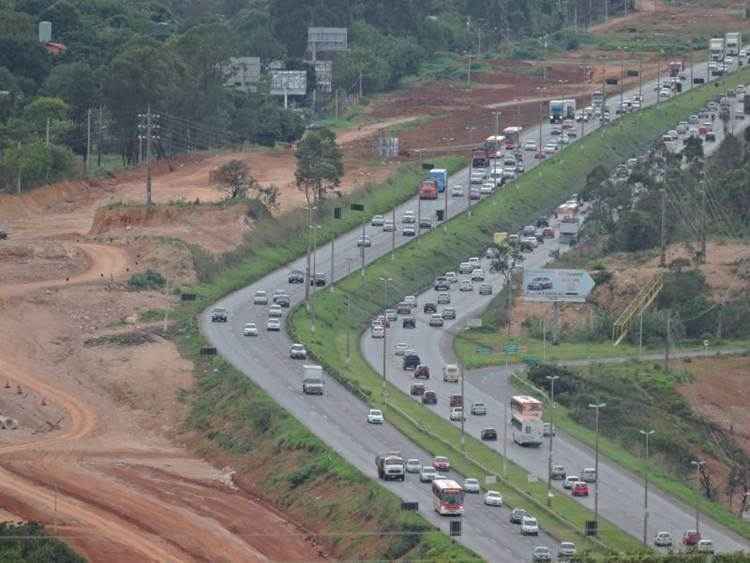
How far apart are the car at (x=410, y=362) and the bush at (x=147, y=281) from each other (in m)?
16.8

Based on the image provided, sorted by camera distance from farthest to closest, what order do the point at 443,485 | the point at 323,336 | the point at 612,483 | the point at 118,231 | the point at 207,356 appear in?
the point at 118,231, the point at 323,336, the point at 207,356, the point at 612,483, the point at 443,485

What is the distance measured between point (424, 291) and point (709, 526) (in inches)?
2429

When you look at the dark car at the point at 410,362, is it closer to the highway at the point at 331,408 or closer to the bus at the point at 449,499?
the highway at the point at 331,408

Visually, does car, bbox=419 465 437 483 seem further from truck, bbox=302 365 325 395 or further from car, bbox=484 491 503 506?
truck, bbox=302 365 325 395

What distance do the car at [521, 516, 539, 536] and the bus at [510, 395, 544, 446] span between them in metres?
20.4

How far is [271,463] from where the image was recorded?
4700 inches

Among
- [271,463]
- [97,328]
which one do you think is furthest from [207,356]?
[271,463]

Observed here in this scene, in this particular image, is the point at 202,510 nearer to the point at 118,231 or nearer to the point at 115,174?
the point at 118,231

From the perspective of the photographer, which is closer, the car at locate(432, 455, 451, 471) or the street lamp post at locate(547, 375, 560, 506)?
the street lamp post at locate(547, 375, 560, 506)

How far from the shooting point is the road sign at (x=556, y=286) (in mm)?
157125

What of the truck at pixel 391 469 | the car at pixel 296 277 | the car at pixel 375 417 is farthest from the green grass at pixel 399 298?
the truck at pixel 391 469

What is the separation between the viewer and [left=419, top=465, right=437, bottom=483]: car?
368ft

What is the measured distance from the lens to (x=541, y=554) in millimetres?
98438

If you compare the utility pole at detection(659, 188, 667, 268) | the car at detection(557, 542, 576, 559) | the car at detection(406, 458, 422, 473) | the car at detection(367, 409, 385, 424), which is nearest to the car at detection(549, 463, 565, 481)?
the car at detection(406, 458, 422, 473)
